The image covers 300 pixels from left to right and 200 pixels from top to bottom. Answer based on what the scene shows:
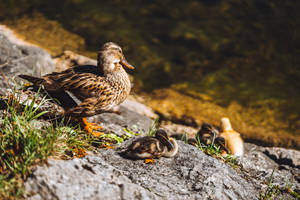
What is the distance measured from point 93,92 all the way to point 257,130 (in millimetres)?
4149

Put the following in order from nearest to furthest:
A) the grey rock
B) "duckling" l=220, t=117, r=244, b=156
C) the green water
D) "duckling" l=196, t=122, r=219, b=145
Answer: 1. the grey rock
2. "duckling" l=196, t=122, r=219, b=145
3. "duckling" l=220, t=117, r=244, b=156
4. the green water

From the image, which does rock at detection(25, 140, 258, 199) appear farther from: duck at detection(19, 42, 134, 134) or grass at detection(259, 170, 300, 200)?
duck at detection(19, 42, 134, 134)

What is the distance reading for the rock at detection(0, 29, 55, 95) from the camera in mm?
5449

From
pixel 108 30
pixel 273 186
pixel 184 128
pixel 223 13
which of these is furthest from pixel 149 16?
pixel 273 186

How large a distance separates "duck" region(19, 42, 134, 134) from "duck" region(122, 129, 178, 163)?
766 mm

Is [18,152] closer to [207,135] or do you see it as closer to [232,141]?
[207,135]

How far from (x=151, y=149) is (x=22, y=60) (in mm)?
3817

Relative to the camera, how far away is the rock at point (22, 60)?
5.45m

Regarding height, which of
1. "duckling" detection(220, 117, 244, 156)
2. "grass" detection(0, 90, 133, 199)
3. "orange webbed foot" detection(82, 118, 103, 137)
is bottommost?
"duckling" detection(220, 117, 244, 156)

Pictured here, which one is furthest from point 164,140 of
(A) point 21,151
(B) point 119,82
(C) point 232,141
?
(C) point 232,141

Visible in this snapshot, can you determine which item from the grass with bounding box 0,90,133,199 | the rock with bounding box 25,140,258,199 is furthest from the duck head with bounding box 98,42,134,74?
the grass with bounding box 0,90,133,199

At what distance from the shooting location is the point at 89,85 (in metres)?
3.75

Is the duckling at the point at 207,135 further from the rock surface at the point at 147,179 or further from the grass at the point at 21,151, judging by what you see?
the grass at the point at 21,151

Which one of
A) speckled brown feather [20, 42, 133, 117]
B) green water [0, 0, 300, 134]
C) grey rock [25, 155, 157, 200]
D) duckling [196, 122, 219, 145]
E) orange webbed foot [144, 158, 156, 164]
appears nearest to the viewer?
grey rock [25, 155, 157, 200]
